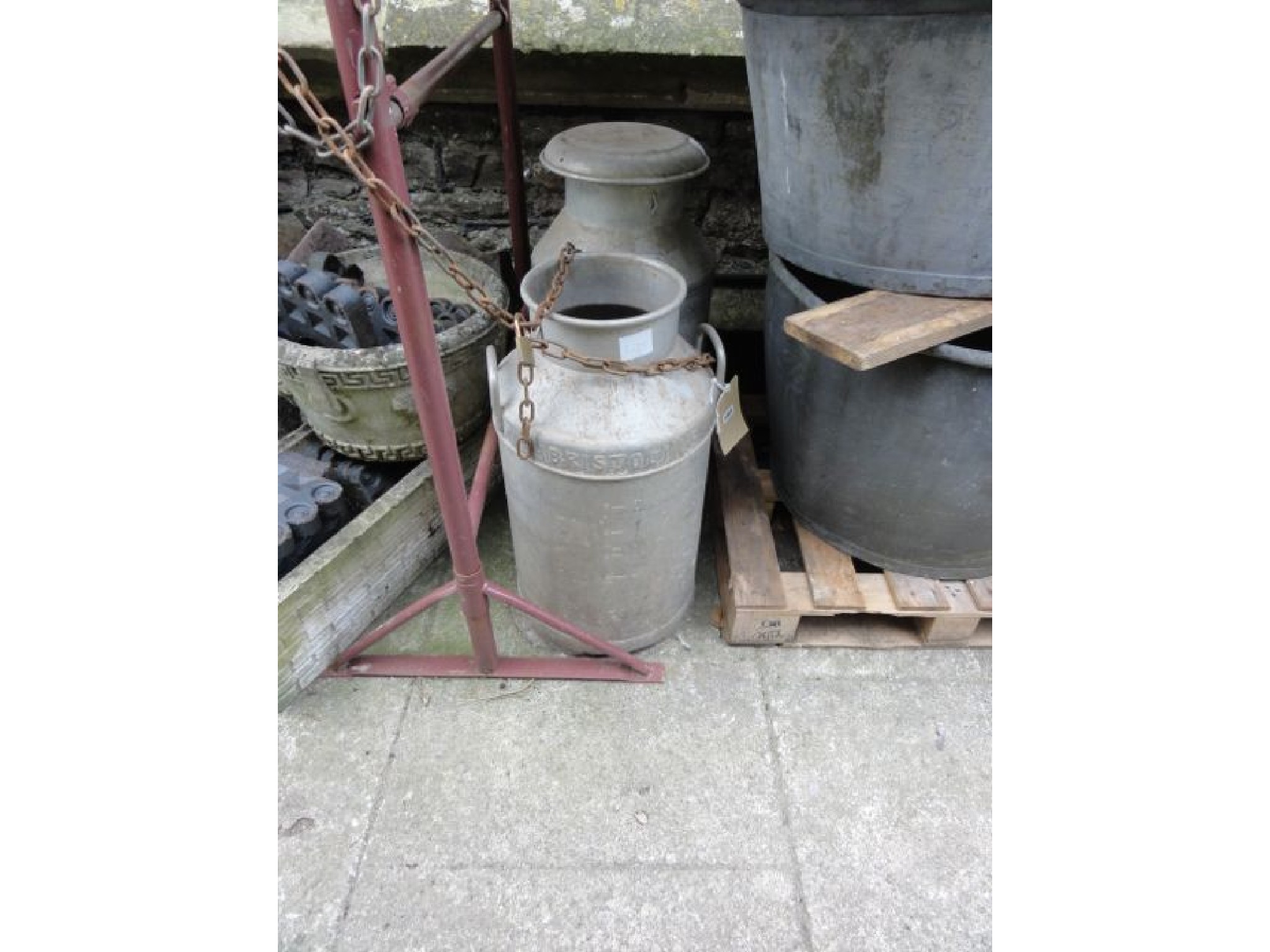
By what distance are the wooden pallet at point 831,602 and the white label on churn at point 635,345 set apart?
814 millimetres

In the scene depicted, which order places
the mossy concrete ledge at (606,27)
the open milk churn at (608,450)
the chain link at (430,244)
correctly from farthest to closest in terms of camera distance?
the mossy concrete ledge at (606,27)
the open milk churn at (608,450)
the chain link at (430,244)

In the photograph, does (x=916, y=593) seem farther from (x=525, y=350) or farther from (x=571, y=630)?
(x=525, y=350)

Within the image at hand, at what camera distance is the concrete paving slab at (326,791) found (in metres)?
1.69

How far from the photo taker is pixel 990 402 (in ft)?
6.26

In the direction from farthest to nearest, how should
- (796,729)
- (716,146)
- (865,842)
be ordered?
(716,146)
(796,729)
(865,842)

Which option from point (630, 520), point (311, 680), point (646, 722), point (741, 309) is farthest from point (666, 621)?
point (741, 309)

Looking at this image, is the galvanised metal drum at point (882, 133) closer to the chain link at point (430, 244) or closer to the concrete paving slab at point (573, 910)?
the chain link at point (430, 244)

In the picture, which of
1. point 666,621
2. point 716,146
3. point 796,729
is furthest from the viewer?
point 716,146

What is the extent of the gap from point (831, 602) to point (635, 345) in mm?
1002

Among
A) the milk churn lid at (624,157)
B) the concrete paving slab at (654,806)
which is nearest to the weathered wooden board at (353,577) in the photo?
the concrete paving slab at (654,806)

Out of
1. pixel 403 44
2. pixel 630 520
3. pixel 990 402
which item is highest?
→ pixel 403 44

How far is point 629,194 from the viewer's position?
2.28 m

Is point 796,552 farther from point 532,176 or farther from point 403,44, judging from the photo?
point 403,44

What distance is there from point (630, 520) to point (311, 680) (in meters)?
1.03
